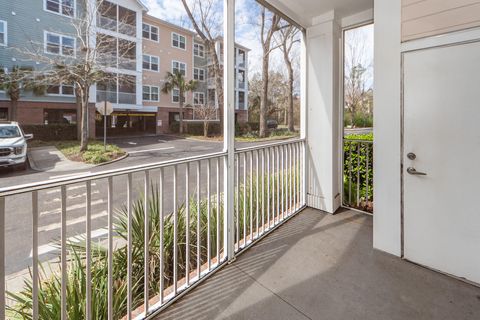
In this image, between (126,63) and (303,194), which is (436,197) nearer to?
(303,194)

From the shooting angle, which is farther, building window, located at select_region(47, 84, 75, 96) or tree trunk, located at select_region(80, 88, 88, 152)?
tree trunk, located at select_region(80, 88, 88, 152)

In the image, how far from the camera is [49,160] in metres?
1.16

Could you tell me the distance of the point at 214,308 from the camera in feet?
5.86

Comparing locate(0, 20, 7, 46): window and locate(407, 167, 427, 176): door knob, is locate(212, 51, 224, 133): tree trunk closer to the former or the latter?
locate(0, 20, 7, 46): window

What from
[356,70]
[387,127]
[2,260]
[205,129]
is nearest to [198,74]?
[205,129]

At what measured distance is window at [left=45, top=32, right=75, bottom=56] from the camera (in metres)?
1.04

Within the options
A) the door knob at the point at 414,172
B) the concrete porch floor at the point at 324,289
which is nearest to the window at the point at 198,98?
the concrete porch floor at the point at 324,289

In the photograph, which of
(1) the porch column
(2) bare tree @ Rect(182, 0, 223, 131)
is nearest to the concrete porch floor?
(1) the porch column

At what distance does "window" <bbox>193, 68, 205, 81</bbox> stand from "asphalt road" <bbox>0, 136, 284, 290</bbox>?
47 cm

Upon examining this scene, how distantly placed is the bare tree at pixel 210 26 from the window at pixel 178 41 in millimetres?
201

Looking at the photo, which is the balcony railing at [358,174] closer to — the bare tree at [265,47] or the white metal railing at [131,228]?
the white metal railing at [131,228]

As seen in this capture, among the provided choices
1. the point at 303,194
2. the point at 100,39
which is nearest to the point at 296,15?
the point at 303,194

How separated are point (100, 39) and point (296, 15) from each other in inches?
105

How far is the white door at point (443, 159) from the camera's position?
1.97m
